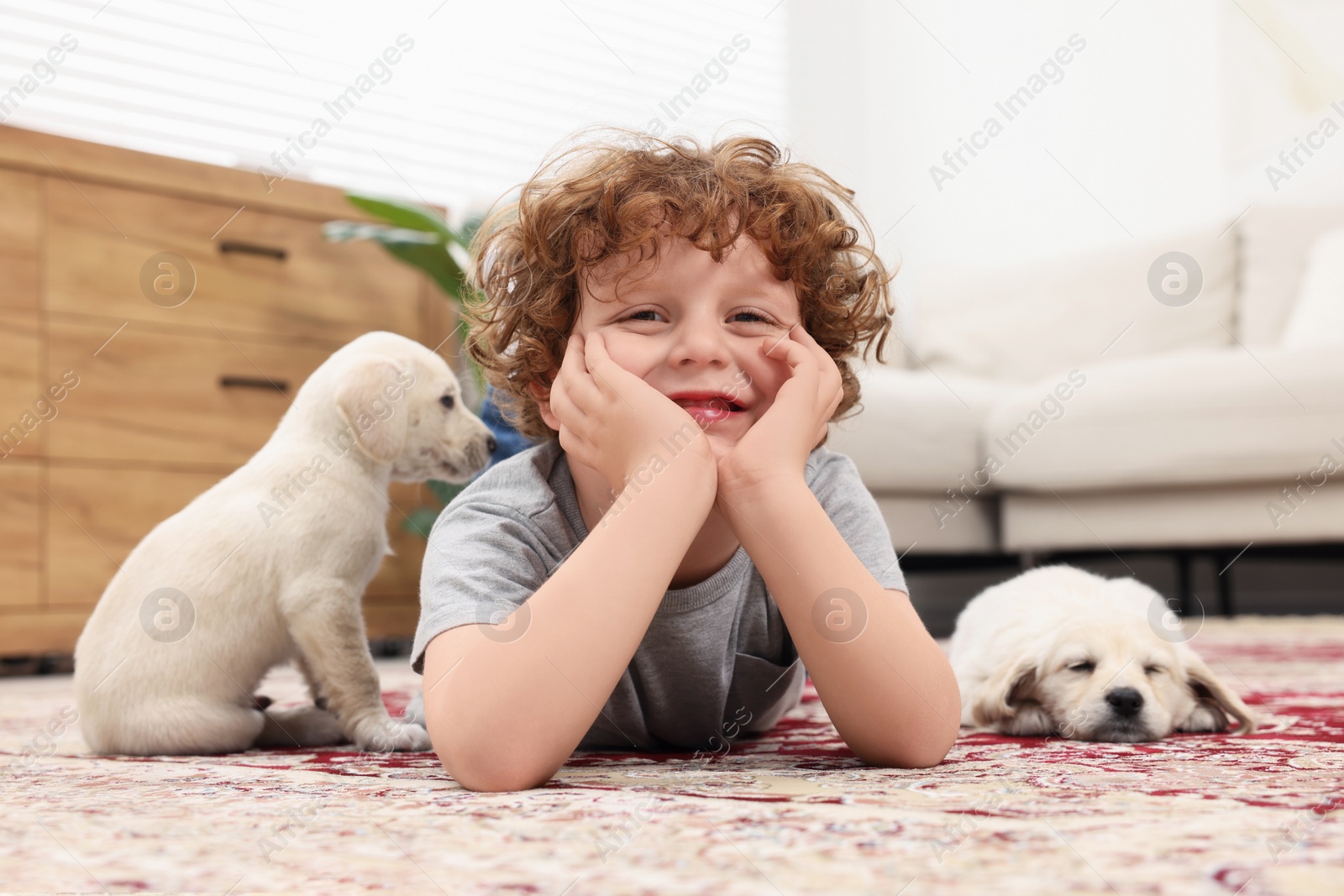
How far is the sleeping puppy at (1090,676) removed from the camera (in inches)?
41.3

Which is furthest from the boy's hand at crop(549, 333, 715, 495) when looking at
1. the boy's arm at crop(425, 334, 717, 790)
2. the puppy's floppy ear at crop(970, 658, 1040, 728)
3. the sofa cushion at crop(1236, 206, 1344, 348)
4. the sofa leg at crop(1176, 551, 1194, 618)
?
the sofa cushion at crop(1236, 206, 1344, 348)

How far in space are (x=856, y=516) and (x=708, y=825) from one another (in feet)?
1.46

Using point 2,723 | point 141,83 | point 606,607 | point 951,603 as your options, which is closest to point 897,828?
point 606,607

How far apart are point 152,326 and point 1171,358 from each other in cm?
216

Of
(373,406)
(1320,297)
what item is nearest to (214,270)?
(373,406)

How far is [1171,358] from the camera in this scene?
7.73 ft

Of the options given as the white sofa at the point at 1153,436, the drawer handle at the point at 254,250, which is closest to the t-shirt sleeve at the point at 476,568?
the white sofa at the point at 1153,436

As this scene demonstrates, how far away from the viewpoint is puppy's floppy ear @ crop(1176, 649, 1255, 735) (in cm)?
104

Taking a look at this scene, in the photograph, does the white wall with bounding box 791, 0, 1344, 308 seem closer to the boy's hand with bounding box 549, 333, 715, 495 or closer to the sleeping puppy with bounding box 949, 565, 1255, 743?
the sleeping puppy with bounding box 949, 565, 1255, 743

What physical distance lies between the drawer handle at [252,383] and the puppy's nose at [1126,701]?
1.96m

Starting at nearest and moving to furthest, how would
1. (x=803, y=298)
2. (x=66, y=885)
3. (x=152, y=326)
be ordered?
(x=66, y=885)
(x=803, y=298)
(x=152, y=326)

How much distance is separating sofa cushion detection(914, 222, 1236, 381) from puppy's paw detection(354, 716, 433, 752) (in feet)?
7.76

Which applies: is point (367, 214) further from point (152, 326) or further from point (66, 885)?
point (66, 885)

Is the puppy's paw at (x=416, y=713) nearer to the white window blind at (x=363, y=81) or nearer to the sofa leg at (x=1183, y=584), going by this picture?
the white window blind at (x=363, y=81)
